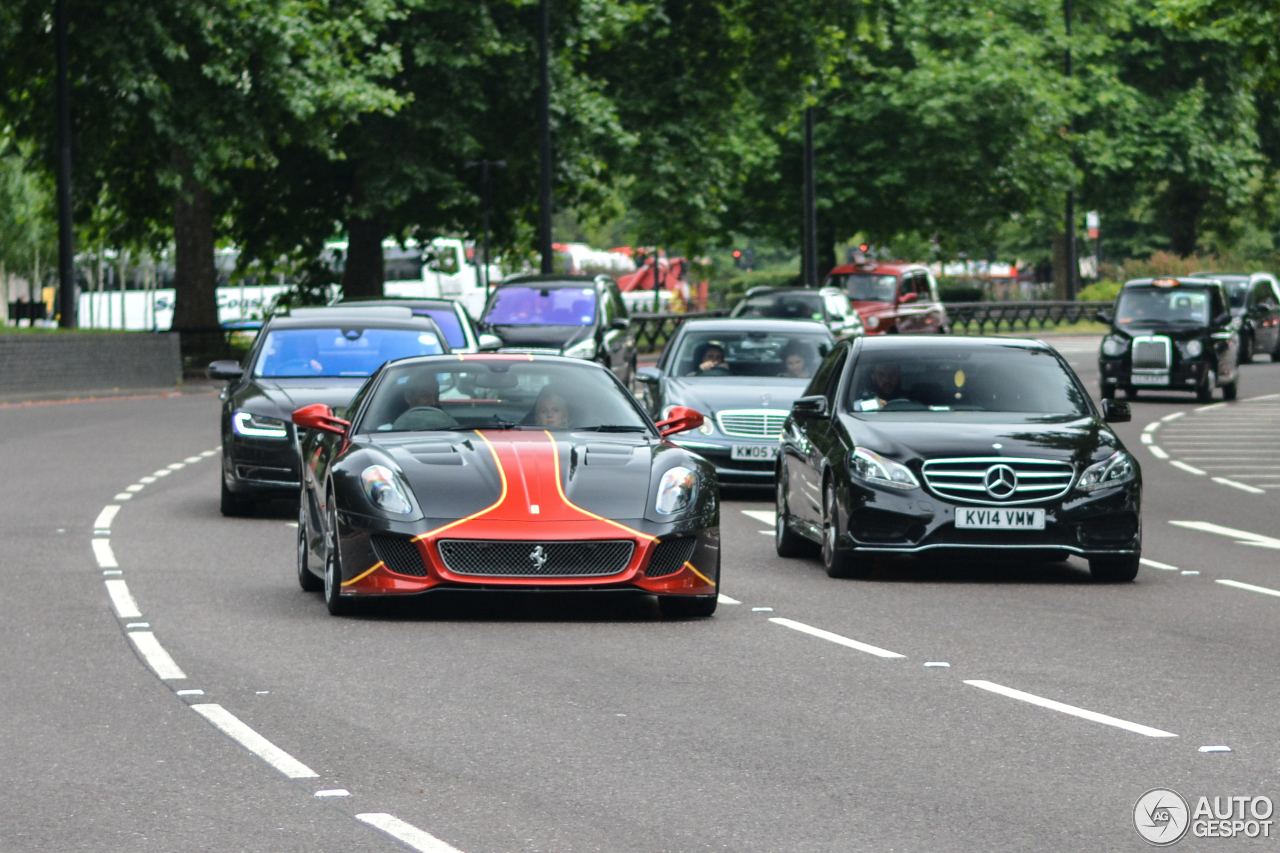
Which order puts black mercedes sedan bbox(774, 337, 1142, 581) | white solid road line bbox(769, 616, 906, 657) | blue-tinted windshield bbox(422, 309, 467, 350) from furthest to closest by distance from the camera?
blue-tinted windshield bbox(422, 309, 467, 350) → black mercedes sedan bbox(774, 337, 1142, 581) → white solid road line bbox(769, 616, 906, 657)

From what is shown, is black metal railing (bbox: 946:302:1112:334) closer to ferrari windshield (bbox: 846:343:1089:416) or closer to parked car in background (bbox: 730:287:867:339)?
parked car in background (bbox: 730:287:867:339)

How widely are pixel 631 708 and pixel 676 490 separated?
2642 mm

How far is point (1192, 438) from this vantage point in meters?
26.3

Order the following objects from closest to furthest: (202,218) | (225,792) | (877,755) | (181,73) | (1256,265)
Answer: (225,792)
(877,755)
(181,73)
(202,218)
(1256,265)

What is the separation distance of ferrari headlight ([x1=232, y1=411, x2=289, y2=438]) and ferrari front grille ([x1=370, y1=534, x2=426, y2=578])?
19.2 ft

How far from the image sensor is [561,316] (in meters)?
32.0

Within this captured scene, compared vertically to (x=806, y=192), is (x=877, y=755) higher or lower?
lower

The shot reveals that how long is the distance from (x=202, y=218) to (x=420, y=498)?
31937 millimetres

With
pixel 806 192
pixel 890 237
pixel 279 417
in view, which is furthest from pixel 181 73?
pixel 890 237

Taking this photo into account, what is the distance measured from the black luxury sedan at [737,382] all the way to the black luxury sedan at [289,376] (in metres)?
2.15

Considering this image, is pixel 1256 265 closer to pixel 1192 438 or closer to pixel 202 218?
pixel 202 218

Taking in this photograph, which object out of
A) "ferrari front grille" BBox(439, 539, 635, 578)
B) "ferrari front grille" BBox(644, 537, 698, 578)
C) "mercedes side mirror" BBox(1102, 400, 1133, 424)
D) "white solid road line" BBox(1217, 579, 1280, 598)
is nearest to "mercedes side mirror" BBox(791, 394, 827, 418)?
"mercedes side mirror" BBox(1102, 400, 1133, 424)

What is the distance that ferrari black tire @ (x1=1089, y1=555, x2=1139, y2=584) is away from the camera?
12656 millimetres

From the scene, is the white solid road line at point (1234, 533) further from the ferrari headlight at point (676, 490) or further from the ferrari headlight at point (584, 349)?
the ferrari headlight at point (584, 349)
